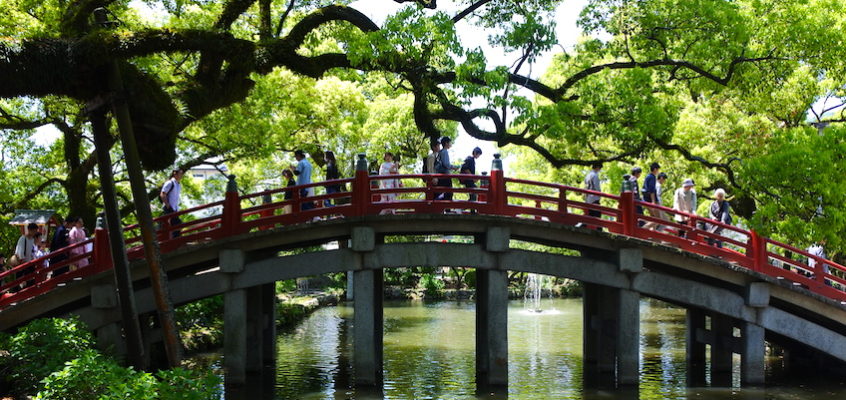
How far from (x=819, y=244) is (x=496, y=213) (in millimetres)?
7846

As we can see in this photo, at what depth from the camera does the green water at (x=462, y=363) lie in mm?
18359

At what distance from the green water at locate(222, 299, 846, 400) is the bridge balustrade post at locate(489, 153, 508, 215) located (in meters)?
4.01

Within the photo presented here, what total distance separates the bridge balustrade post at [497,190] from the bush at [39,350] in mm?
8659

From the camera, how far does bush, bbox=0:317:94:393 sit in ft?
44.5

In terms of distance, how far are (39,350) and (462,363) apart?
37.4 ft

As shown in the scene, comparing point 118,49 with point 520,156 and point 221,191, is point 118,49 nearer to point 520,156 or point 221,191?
point 221,191

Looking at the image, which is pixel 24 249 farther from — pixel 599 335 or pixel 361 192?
pixel 599 335

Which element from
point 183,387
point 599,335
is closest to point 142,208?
point 183,387

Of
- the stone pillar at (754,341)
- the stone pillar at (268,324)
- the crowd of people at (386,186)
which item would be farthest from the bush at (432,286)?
the stone pillar at (754,341)

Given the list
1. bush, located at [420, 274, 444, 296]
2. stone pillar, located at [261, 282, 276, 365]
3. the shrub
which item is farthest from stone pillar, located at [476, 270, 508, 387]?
bush, located at [420, 274, 444, 296]

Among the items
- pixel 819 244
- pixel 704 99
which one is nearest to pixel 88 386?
pixel 819 244

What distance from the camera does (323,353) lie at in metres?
24.4

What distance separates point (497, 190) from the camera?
18.6 meters

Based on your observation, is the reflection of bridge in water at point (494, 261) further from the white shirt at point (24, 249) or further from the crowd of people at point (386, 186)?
the white shirt at point (24, 249)
